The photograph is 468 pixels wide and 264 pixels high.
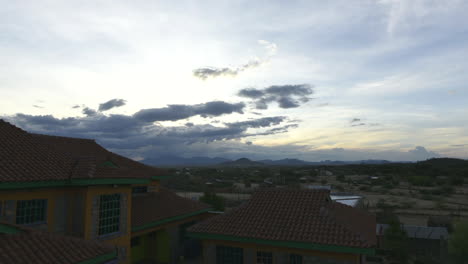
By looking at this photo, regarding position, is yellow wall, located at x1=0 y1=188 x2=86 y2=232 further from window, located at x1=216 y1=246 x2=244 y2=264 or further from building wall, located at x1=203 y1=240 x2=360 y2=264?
window, located at x1=216 y1=246 x2=244 y2=264

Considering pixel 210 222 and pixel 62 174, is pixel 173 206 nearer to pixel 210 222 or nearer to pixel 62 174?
pixel 210 222

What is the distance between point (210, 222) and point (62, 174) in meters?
7.19

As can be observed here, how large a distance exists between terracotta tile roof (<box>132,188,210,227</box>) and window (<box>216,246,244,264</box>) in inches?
204

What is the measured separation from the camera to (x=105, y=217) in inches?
569

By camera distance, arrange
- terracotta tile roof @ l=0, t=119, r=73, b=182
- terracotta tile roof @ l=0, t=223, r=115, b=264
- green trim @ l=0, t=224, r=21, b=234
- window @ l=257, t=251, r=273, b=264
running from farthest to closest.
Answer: window @ l=257, t=251, r=273, b=264 < terracotta tile roof @ l=0, t=119, r=73, b=182 < green trim @ l=0, t=224, r=21, b=234 < terracotta tile roof @ l=0, t=223, r=115, b=264

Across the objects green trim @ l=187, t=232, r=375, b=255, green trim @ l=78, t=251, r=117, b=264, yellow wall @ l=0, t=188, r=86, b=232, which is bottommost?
green trim @ l=187, t=232, r=375, b=255

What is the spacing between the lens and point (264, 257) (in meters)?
13.8

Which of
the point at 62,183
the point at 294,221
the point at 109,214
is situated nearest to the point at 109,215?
the point at 109,214

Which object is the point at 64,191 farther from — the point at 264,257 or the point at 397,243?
the point at 397,243

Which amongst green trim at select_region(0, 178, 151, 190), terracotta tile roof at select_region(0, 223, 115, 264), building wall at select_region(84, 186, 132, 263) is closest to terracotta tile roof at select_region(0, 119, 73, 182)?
green trim at select_region(0, 178, 151, 190)

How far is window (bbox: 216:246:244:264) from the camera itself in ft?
46.7

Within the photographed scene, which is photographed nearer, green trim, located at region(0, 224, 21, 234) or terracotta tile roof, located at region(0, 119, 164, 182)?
green trim, located at region(0, 224, 21, 234)

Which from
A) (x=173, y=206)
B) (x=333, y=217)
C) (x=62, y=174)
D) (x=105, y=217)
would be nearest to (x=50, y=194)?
(x=62, y=174)

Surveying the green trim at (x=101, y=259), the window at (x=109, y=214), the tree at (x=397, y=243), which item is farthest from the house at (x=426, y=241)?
the green trim at (x=101, y=259)
